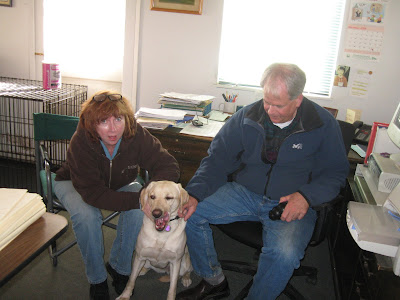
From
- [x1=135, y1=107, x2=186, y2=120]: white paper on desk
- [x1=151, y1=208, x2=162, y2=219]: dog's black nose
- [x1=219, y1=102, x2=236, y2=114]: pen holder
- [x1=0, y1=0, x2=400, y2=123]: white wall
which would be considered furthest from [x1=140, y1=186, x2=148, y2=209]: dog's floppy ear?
[x1=0, y1=0, x2=400, y2=123]: white wall

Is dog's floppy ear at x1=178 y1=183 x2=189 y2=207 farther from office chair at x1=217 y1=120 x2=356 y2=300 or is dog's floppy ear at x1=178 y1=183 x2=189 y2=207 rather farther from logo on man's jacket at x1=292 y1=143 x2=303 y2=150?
logo on man's jacket at x1=292 y1=143 x2=303 y2=150

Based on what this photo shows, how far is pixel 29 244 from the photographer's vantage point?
3.10 feet

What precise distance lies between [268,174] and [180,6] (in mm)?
1686

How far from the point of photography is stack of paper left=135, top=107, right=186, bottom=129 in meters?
2.55

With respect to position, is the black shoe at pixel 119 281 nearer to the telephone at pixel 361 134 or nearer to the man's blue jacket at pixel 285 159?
the man's blue jacket at pixel 285 159

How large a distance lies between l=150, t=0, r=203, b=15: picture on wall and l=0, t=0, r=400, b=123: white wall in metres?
0.05

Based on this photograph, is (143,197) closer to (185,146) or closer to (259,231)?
(259,231)

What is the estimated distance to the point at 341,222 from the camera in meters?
2.30

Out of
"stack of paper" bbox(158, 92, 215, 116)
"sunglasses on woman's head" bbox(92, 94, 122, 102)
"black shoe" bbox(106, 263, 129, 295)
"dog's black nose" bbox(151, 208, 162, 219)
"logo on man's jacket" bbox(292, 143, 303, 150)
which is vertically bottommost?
"black shoe" bbox(106, 263, 129, 295)

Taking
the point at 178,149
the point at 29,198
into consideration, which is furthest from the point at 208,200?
the point at 29,198

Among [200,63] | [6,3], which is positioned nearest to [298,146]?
[200,63]

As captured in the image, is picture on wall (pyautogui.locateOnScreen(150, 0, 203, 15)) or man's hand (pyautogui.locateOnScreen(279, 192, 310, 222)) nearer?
man's hand (pyautogui.locateOnScreen(279, 192, 310, 222))

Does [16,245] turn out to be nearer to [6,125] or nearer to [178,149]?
[178,149]

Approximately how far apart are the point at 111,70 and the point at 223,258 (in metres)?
2.06
